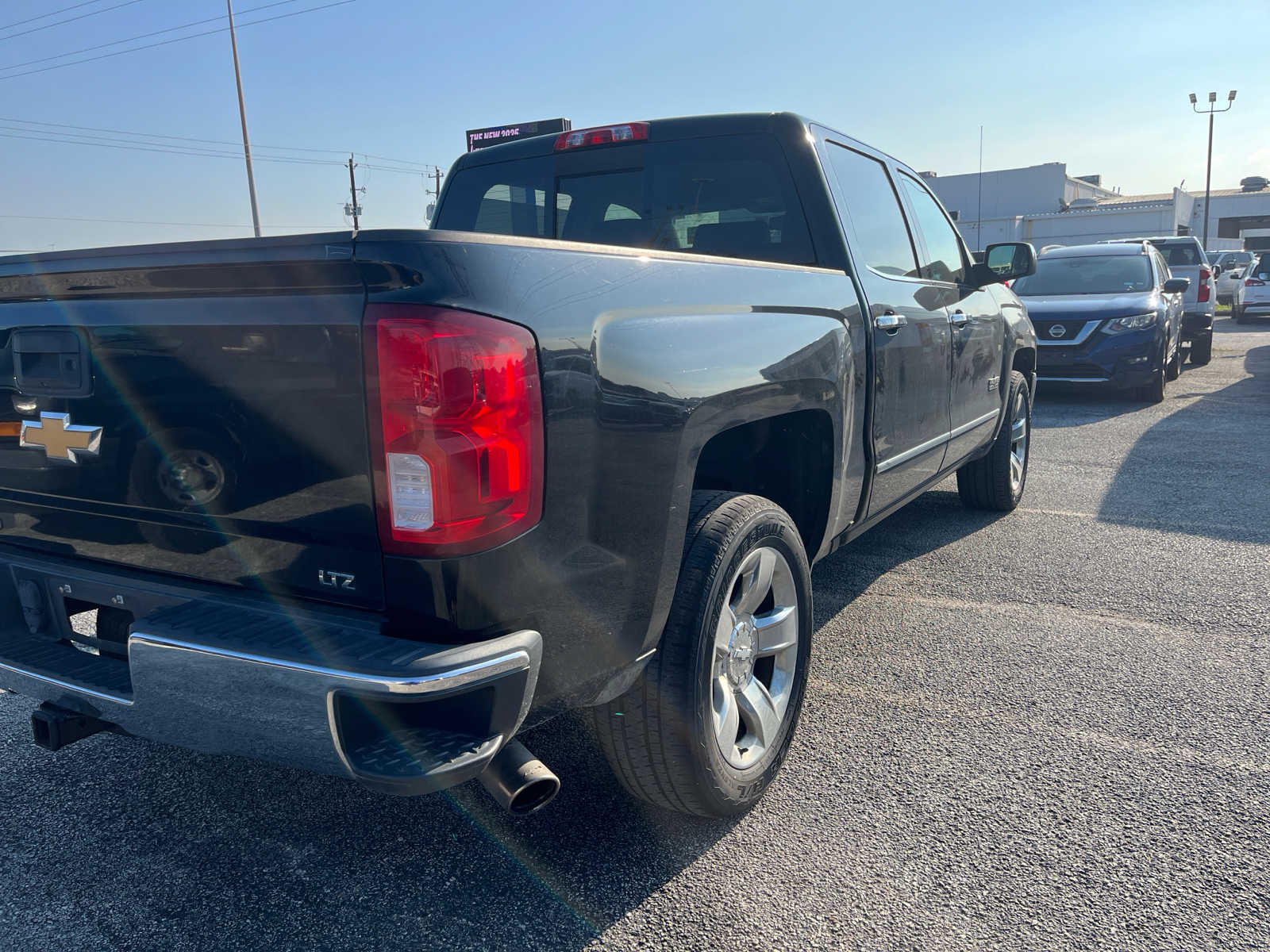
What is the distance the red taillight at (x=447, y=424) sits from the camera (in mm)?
1680

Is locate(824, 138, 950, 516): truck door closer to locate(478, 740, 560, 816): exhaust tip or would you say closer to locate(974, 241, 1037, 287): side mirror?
locate(974, 241, 1037, 287): side mirror

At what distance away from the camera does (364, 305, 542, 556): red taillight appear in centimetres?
168

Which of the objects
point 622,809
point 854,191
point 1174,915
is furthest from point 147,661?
point 854,191

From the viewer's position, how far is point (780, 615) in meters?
2.72

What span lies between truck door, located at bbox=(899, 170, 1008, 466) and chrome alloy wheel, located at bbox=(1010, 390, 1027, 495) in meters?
0.48

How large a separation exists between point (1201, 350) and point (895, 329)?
13.3 meters

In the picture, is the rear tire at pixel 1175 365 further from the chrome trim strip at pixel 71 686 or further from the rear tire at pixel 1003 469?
the chrome trim strip at pixel 71 686

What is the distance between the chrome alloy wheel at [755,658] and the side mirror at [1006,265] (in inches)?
108

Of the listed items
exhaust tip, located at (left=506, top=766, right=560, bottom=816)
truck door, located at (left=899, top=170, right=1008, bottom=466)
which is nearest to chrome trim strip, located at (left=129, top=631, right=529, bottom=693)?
exhaust tip, located at (left=506, top=766, right=560, bottom=816)

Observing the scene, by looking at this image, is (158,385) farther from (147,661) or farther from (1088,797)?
(1088,797)

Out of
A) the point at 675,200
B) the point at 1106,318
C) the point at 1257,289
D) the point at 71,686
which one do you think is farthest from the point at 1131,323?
the point at 1257,289

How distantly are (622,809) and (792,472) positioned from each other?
1.18 metres

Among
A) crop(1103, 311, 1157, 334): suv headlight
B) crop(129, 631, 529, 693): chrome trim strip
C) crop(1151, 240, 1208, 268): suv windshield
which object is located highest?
crop(1151, 240, 1208, 268): suv windshield

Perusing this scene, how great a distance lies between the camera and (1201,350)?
1432 cm
